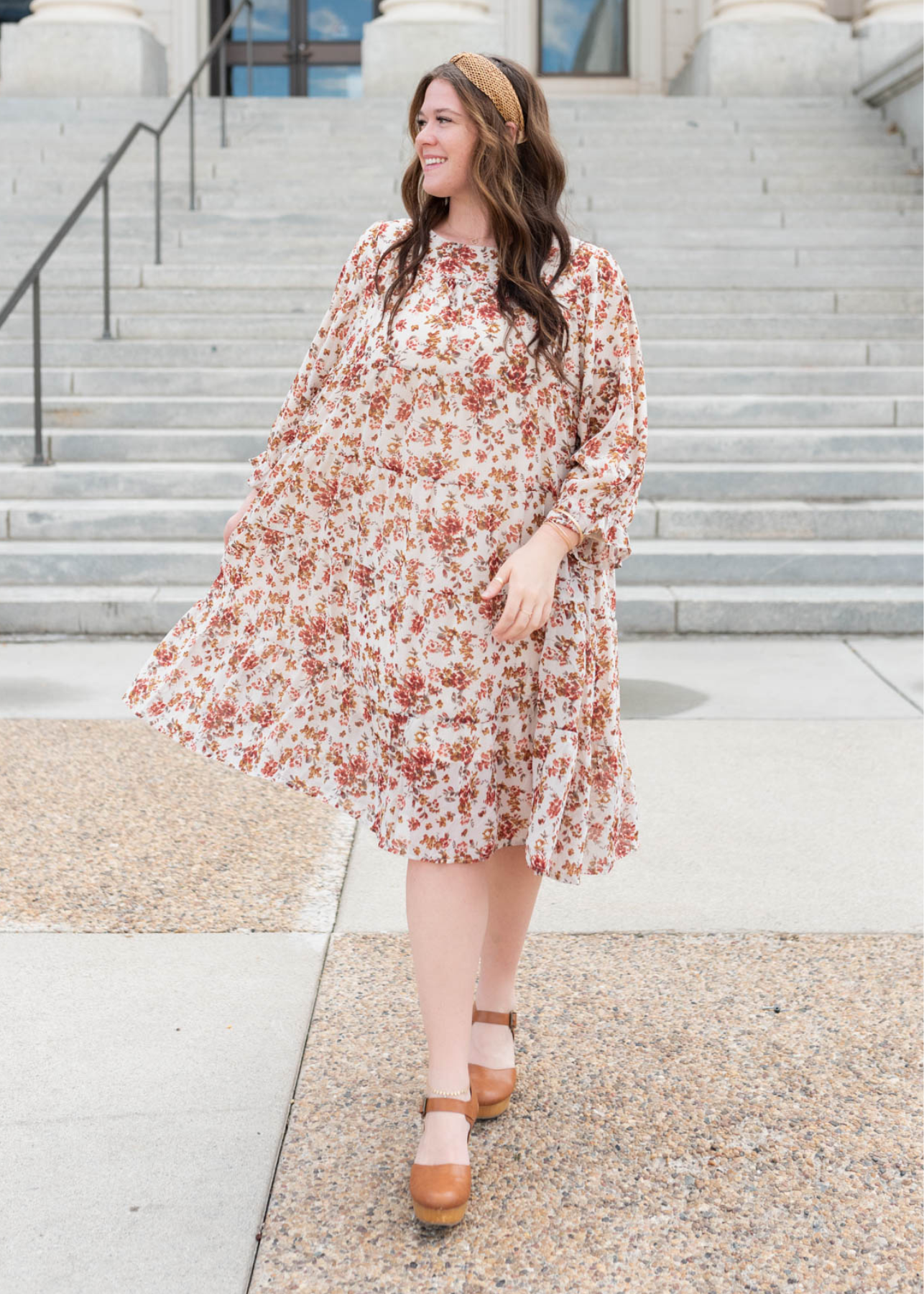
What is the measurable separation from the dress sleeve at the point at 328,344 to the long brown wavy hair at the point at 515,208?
0.05m

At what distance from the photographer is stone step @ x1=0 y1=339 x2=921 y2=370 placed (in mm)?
8414

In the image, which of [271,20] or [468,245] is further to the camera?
[271,20]

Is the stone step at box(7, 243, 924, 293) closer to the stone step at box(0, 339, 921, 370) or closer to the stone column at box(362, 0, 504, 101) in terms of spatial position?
the stone step at box(0, 339, 921, 370)

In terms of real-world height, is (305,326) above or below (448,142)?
above

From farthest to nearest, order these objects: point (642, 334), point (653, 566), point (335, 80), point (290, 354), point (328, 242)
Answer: point (335, 80)
point (328, 242)
point (642, 334)
point (290, 354)
point (653, 566)

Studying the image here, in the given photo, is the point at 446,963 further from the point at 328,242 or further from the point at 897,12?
the point at 897,12

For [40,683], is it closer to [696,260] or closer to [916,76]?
[696,260]

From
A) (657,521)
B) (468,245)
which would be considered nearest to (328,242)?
(657,521)

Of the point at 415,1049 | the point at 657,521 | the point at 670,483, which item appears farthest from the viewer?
the point at 670,483

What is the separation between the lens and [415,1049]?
272cm

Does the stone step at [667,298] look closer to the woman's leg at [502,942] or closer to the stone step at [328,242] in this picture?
the stone step at [328,242]

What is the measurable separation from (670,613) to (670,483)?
124cm

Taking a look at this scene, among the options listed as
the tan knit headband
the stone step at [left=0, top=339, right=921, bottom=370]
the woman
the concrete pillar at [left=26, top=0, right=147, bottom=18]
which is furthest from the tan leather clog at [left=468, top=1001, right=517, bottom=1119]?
the concrete pillar at [left=26, top=0, right=147, bottom=18]

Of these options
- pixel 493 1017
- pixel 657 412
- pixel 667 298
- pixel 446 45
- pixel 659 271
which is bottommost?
pixel 493 1017
